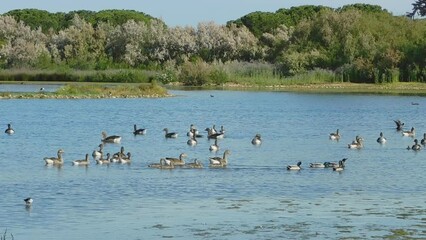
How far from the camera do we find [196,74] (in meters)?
76.6

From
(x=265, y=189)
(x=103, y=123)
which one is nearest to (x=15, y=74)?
(x=103, y=123)

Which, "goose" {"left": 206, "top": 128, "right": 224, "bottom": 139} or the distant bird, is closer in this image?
the distant bird

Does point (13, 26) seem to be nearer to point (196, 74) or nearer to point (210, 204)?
point (196, 74)

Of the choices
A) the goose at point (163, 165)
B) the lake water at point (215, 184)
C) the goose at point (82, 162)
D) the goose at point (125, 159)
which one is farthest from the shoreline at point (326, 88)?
the goose at point (163, 165)

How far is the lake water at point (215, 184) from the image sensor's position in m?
18.6

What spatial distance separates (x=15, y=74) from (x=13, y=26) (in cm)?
1804

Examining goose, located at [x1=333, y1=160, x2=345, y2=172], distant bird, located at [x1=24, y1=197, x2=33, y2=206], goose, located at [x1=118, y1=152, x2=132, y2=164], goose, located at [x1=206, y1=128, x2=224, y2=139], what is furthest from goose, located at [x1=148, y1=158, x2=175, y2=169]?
goose, located at [x1=206, y1=128, x2=224, y2=139]

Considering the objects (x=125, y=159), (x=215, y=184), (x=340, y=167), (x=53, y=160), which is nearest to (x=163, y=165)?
(x=125, y=159)

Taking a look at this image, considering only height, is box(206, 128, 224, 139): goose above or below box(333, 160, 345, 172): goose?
above

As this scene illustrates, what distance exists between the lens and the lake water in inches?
732

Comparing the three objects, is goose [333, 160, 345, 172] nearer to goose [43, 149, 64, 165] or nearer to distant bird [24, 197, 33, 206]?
goose [43, 149, 64, 165]

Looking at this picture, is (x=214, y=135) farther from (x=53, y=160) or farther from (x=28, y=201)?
(x=28, y=201)

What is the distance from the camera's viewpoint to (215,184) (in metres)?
24.5

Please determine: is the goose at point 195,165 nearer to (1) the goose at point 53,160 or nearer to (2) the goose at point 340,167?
(1) the goose at point 53,160
